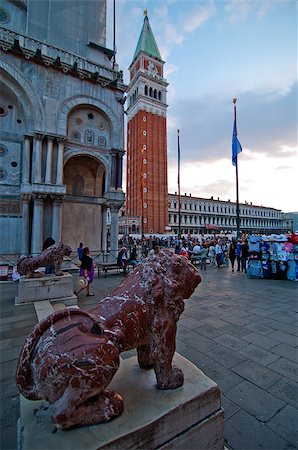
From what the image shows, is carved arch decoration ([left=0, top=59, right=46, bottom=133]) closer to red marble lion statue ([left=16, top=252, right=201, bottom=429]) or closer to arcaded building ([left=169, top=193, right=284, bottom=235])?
red marble lion statue ([left=16, top=252, right=201, bottom=429])

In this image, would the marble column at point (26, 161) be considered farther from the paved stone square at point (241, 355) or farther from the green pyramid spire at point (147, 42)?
the green pyramid spire at point (147, 42)

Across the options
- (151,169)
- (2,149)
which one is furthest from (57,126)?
(151,169)

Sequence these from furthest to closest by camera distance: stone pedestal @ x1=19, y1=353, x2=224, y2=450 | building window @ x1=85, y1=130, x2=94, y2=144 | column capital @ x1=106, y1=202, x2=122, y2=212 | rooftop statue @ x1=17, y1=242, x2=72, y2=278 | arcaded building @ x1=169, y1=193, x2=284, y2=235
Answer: arcaded building @ x1=169, y1=193, x2=284, y2=235 → column capital @ x1=106, y1=202, x2=122, y2=212 → building window @ x1=85, y1=130, x2=94, y2=144 → rooftop statue @ x1=17, y1=242, x2=72, y2=278 → stone pedestal @ x1=19, y1=353, x2=224, y2=450

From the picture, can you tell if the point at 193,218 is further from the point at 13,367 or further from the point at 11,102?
the point at 13,367

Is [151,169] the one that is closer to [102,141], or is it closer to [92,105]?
[102,141]

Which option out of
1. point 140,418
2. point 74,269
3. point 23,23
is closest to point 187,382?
point 140,418

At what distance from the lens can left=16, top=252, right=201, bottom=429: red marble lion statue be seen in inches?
54.9

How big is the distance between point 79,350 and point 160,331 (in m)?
0.72

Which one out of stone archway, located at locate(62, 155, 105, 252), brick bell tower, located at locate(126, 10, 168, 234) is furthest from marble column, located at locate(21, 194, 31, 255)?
brick bell tower, located at locate(126, 10, 168, 234)

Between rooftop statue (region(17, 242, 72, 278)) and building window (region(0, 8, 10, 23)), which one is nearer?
rooftop statue (region(17, 242, 72, 278))

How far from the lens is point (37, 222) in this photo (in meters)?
13.0

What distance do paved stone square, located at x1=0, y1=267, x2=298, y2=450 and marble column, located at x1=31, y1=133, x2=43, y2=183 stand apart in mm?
8012

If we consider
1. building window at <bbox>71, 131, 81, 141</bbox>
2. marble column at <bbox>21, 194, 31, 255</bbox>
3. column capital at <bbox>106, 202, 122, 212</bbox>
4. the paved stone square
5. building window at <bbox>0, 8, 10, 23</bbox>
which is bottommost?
the paved stone square

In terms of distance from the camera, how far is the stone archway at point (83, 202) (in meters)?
15.7
